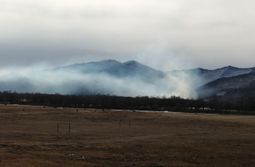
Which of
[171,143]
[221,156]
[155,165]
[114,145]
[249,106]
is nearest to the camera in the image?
[155,165]

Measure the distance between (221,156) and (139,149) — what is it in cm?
524

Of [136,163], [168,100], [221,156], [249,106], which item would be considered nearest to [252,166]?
[221,156]

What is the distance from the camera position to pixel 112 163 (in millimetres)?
28406

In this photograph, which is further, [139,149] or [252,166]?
[139,149]

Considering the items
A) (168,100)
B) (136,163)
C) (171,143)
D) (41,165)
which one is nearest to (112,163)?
(136,163)

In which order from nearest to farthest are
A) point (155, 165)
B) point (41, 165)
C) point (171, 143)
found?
point (41, 165) < point (155, 165) < point (171, 143)

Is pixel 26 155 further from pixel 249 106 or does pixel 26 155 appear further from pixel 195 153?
pixel 249 106

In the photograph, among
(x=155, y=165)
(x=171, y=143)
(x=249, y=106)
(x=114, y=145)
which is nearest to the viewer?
(x=155, y=165)

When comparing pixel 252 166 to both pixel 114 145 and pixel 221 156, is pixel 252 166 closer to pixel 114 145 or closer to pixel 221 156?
pixel 221 156

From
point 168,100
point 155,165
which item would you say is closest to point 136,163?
point 155,165

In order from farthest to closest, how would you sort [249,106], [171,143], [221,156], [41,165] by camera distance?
[249,106]
[171,143]
[221,156]
[41,165]

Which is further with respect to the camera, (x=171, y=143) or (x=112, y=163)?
(x=171, y=143)

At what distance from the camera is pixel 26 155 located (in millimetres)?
29609

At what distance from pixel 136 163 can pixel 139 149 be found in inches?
270
